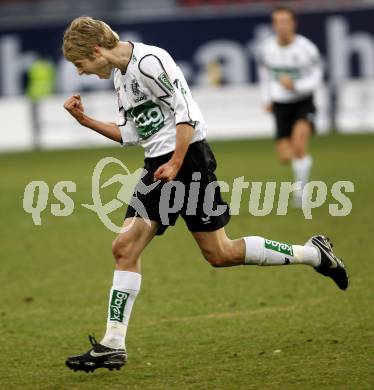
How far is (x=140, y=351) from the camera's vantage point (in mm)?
6586

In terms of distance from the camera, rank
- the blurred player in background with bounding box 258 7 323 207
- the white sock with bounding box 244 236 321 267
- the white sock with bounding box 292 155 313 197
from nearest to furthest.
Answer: the white sock with bounding box 244 236 321 267 → the white sock with bounding box 292 155 313 197 → the blurred player in background with bounding box 258 7 323 207

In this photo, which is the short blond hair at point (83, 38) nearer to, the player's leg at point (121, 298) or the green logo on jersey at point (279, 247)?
the player's leg at point (121, 298)

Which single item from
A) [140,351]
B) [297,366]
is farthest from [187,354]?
[297,366]

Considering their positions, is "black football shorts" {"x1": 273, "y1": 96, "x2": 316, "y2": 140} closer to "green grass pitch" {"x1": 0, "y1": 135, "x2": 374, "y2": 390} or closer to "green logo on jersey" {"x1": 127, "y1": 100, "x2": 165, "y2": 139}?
"green grass pitch" {"x1": 0, "y1": 135, "x2": 374, "y2": 390}

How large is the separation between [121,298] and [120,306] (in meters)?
0.04

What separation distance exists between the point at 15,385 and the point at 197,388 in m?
0.98

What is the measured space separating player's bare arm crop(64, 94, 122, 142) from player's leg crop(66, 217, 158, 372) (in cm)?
58

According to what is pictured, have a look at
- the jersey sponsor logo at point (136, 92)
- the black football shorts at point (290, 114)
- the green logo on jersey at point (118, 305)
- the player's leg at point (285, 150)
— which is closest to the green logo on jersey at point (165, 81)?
the jersey sponsor logo at point (136, 92)

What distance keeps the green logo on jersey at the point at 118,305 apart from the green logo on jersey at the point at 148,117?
2.95ft

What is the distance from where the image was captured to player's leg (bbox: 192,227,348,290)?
6.41 metres

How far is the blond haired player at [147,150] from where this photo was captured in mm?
5965

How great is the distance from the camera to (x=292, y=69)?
1380 cm

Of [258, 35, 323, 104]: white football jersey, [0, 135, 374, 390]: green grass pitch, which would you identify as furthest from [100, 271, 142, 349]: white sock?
[258, 35, 323, 104]: white football jersey

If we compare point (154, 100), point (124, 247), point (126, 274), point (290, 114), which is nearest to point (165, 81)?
point (154, 100)
